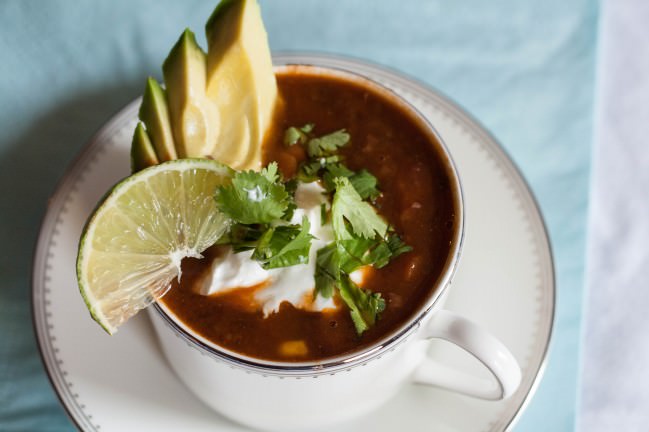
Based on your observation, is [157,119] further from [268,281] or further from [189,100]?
[268,281]

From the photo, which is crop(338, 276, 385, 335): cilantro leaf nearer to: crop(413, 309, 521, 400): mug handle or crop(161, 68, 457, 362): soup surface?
crop(161, 68, 457, 362): soup surface

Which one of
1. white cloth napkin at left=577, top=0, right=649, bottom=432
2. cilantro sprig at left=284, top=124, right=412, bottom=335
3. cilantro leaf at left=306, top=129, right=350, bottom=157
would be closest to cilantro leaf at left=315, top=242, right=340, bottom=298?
cilantro sprig at left=284, top=124, right=412, bottom=335

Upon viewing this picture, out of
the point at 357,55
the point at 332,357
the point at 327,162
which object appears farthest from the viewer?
the point at 357,55

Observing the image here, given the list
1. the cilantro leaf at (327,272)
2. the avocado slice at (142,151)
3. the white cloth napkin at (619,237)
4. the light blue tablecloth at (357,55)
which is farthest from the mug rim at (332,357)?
the white cloth napkin at (619,237)

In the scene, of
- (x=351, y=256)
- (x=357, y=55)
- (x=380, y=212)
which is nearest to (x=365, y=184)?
(x=380, y=212)

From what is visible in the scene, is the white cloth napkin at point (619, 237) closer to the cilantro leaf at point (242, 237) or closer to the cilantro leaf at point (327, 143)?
the cilantro leaf at point (327, 143)
